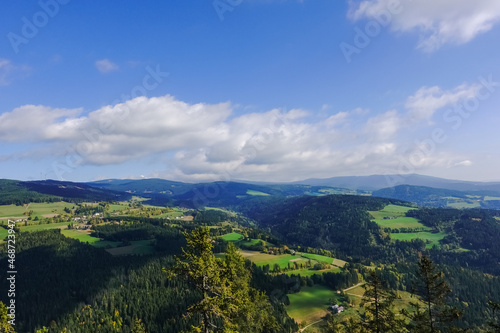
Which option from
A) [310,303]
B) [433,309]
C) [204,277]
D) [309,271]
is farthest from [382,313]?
[309,271]

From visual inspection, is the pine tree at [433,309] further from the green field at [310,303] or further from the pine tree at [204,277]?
the green field at [310,303]

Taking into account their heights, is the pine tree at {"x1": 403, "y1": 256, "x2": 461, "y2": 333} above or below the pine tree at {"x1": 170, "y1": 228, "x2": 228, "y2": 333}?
below

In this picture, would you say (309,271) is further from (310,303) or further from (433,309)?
(433,309)

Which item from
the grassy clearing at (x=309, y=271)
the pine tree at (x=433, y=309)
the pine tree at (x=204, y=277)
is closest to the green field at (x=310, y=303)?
the grassy clearing at (x=309, y=271)

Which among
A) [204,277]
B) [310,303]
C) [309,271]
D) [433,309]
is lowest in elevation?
[309,271]

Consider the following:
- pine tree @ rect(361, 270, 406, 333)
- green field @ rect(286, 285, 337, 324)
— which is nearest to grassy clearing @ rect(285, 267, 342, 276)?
green field @ rect(286, 285, 337, 324)

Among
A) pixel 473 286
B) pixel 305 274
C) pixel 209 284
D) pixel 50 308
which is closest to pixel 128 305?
pixel 50 308

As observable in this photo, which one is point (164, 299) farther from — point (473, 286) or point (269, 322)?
point (473, 286)

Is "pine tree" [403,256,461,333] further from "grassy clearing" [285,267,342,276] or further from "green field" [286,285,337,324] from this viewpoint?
"grassy clearing" [285,267,342,276]
